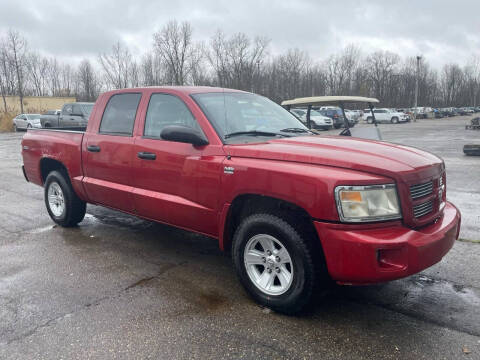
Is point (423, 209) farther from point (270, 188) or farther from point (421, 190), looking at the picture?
point (270, 188)

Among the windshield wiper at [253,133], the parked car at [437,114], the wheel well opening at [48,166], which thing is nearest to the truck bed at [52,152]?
the wheel well opening at [48,166]

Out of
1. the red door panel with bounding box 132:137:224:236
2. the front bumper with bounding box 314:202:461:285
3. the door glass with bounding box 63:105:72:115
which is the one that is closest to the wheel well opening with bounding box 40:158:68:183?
the red door panel with bounding box 132:137:224:236

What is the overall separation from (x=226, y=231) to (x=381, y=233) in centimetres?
138

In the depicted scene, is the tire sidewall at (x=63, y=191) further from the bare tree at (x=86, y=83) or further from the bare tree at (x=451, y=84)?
the bare tree at (x=451, y=84)

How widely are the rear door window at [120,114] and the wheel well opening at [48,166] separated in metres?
1.24

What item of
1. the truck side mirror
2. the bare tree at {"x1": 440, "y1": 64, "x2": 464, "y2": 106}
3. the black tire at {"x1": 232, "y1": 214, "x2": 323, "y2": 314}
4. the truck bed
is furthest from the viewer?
the bare tree at {"x1": 440, "y1": 64, "x2": 464, "y2": 106}

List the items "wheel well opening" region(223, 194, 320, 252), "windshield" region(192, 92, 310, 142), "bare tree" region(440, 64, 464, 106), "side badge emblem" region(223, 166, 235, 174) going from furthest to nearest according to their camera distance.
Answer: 1. "bare tree" region(440, 64, 464, 106)
2. "windshield" region(192, 92, 310, 142)
3. "side badge emblem" region(223, 166, 235, 174)
4. "wheel well opening" region(223, 194, 320, 252)

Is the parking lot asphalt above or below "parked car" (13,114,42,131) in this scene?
below

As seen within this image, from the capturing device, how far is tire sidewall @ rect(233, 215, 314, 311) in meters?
3.12

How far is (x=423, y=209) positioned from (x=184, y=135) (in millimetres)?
2022

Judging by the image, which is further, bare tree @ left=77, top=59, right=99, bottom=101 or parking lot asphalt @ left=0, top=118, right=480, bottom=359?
bare tree @ left=77, top=59, right=99, bottom=101

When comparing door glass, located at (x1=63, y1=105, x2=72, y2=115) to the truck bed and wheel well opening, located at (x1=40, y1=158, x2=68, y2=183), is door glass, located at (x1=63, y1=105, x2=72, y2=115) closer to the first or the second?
the truck bed

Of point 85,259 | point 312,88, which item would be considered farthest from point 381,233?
point 312,88

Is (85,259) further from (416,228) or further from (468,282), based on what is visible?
(468,282)
